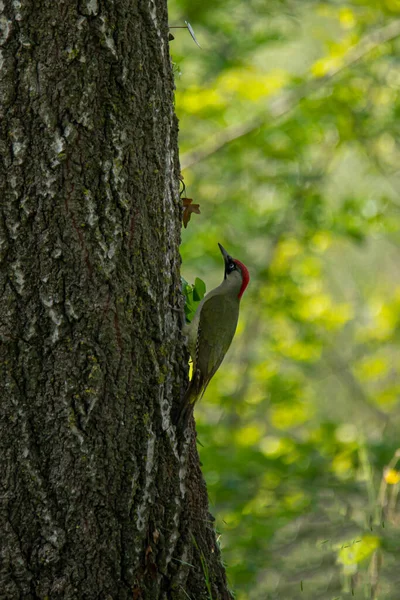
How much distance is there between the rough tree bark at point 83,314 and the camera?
7.28 feet

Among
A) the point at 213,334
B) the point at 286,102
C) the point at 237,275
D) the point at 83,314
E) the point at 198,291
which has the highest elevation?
the point at 286,102

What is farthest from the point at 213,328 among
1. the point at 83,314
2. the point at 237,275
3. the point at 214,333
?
the point at 83,314

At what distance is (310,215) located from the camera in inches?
289

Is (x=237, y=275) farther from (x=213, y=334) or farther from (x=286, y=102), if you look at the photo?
(x=286, y=102)

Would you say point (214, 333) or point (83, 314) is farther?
point (214, 333)

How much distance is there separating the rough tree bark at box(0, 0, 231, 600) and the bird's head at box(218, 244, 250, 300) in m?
1.76

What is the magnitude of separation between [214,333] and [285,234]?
4.48 meters

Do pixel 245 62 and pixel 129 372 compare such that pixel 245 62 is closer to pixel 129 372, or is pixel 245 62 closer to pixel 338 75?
pixel 338 75

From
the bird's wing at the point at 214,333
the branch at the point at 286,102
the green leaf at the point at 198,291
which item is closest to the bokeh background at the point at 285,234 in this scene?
the branch at the point at 286,102

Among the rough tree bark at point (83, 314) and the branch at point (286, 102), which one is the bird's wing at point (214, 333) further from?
the branch at point (286, 102)

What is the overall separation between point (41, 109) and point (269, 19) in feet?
18.7

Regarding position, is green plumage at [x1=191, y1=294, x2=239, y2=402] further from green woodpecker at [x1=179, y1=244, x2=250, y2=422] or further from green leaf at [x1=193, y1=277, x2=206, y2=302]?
green leaf at [x1=193, y1=277, x2=206, y2=302]

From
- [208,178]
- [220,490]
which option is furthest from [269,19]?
[220,490]

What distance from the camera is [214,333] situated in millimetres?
3691
